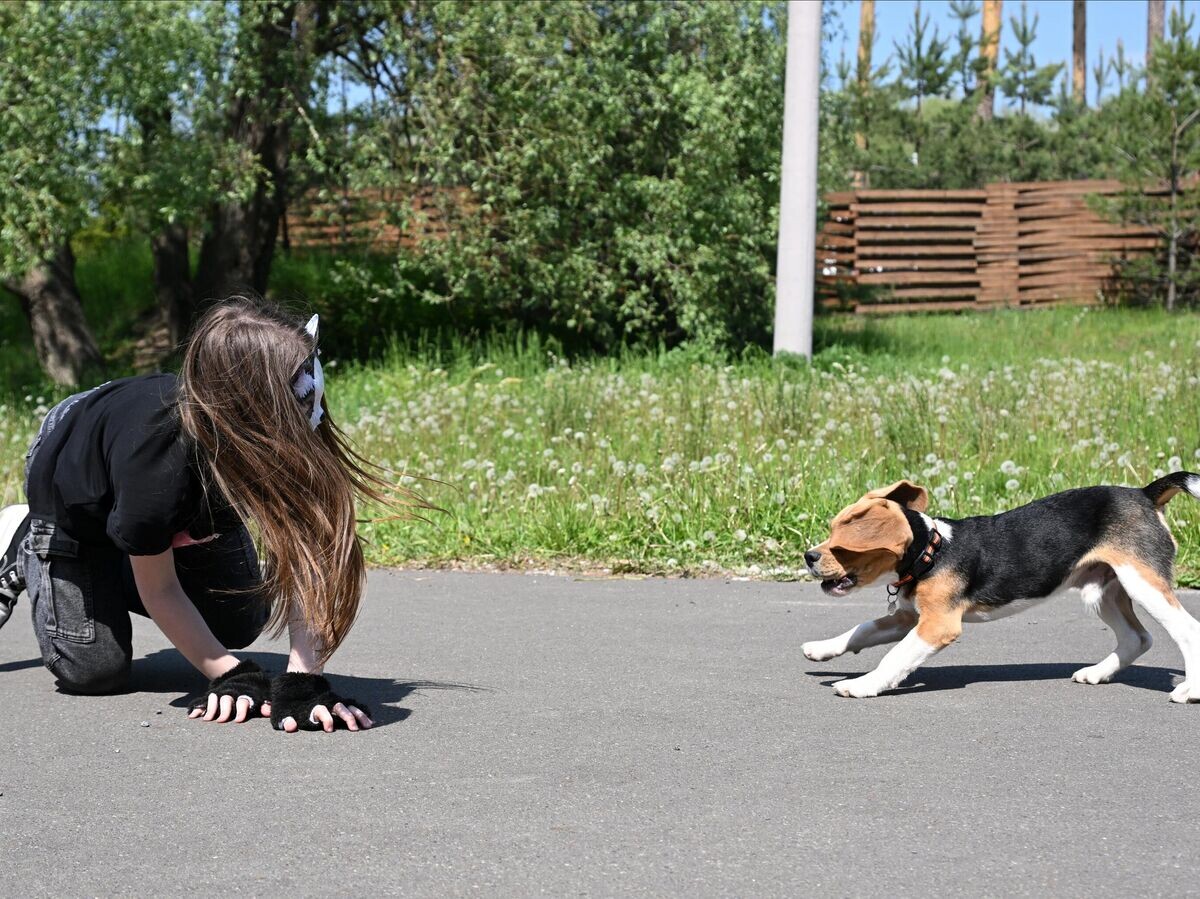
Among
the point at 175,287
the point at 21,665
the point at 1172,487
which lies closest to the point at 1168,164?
the point at 175,287

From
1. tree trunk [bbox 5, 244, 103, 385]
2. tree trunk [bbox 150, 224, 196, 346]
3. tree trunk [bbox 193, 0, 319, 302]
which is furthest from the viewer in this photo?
tree trunk [bbox 150, 224, 196, 346]

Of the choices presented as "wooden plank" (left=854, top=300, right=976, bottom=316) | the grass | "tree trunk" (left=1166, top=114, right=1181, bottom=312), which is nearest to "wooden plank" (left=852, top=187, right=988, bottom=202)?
"wooden plank" (left=854, top=300, right=976, bottom=316)

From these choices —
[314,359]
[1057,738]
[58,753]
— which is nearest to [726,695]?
[1057,738]

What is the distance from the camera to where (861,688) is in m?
4.98

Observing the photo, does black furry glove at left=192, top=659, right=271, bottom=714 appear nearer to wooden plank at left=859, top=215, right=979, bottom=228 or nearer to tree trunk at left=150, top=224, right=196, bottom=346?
tree trunk at left=150, top=224, right=196, bottom=346

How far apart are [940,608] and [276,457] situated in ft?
7.50

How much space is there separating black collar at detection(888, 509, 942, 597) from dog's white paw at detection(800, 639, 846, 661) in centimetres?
39

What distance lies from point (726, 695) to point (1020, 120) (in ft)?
91.7

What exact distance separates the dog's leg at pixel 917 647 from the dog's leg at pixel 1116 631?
0.58 m

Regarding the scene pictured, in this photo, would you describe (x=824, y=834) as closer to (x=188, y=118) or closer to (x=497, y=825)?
(x=497, y=825)

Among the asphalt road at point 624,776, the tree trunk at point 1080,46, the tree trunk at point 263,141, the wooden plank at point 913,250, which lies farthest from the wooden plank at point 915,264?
the tree trunk at point 1080,46

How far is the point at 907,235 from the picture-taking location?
24.3 meters

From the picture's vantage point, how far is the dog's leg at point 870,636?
5230 millimetres

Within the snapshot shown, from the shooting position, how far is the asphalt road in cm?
337
